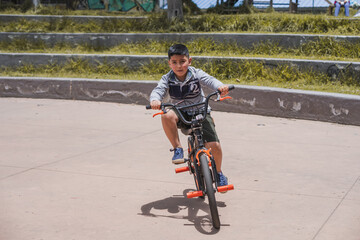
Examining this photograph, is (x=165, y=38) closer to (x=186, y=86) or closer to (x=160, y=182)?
(x=160, y=182)

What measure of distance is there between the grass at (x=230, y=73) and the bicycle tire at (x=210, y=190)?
5.29 meters

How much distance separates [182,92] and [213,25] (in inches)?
335

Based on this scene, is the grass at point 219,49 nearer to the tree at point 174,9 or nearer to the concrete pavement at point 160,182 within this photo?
the tree at point 174,9

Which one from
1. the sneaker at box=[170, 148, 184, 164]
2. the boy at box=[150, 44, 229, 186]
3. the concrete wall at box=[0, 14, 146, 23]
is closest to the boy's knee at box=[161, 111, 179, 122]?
the boy at box=[150, 44, 229, 186]

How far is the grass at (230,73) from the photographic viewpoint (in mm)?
9219

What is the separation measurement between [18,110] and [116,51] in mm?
3574

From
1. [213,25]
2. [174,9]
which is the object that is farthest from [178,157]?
[174,9]

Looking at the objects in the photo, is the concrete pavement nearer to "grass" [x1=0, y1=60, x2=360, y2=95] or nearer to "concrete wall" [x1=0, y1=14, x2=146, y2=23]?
"grass" [x1=0, y1=60, x2=360, y2=95]

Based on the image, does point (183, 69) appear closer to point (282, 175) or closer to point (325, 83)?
point (282, 175)

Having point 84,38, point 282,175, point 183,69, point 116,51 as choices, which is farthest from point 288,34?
point 183,69

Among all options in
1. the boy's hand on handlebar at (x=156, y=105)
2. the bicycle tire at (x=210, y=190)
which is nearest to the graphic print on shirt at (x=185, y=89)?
the boy's hand on handlebar at (x=156, y=105)

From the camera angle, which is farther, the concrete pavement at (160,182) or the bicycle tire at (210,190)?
the concrete pavement at (160,182)

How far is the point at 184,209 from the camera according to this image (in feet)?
14.4

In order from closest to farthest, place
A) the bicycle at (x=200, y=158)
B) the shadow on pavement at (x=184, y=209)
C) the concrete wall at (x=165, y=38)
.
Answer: the bicycle at (x=200, y=158), the shadow on pavement at (x=184, y=209), the concrete wall at (x=165, y=38)
